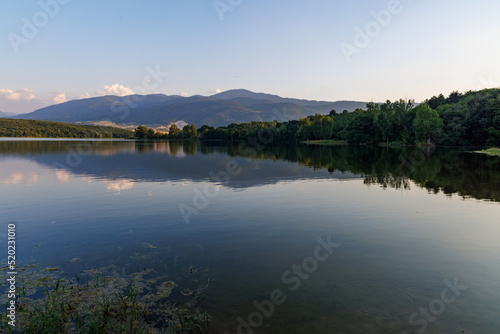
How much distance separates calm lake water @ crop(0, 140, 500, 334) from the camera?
31.0ft

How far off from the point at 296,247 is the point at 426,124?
150808 millimetres

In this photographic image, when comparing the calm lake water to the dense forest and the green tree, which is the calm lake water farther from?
the green tree

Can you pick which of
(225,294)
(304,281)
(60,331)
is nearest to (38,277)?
(60,331)

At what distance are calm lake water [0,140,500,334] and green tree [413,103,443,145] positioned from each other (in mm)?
126635

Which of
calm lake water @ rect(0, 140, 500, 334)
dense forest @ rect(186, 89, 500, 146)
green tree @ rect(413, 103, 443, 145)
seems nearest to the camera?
calm lake water @ rect(0, 140, 500, 334)

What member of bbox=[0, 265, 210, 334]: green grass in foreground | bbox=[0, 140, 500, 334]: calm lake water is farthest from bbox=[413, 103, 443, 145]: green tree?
bbox=[0, 265, 210, 334]: green grass in foreground

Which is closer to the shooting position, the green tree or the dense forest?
the dense forest

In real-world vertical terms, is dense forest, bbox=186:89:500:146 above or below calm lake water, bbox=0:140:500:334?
above

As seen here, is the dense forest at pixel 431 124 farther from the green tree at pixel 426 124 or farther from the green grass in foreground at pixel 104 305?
the green grass in foreground at pixel 104 305

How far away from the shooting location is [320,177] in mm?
41344

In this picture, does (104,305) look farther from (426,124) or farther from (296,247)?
(426,124)

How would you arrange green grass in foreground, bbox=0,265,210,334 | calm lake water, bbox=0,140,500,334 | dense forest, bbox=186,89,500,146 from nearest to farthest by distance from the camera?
1. green grass in foreground, bbox=0,265,210,334
2. calm lake water, bbox=0,140,500,334
3. dense forest, bbox=186,89,500,146

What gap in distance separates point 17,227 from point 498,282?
82.9 ft

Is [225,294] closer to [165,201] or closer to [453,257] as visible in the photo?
[453,257]
